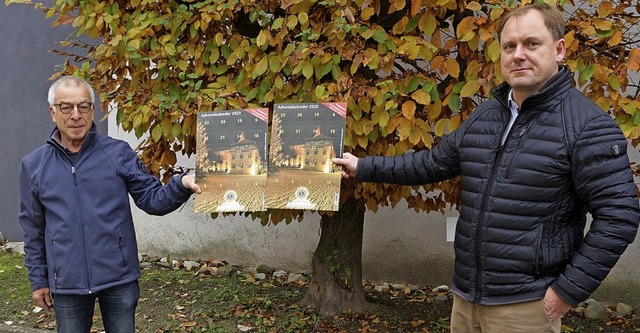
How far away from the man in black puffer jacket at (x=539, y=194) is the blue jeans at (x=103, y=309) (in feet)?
5.22

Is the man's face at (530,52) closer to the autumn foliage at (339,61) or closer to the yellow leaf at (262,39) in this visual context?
the autumn foliage at (339,61)

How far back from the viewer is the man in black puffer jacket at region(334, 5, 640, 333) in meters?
2.40

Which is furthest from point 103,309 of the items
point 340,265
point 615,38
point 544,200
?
point 615,38

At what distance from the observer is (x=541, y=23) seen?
251cm

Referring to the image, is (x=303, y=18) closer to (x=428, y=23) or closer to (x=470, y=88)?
(x=428, y=23)

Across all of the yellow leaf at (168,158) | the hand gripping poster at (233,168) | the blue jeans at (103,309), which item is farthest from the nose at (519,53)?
the yellow leaf at (168,158)

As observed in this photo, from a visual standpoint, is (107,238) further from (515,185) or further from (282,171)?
(515,185)

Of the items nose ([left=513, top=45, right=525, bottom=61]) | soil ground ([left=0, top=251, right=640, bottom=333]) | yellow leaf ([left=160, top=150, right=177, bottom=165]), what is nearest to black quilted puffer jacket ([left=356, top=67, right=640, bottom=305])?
nose ([left=513, top=45, right=525, bottom=61])

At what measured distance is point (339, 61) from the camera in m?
3.66

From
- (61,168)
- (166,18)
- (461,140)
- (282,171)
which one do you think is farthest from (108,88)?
(461,140)

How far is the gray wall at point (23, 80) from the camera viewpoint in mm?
8055

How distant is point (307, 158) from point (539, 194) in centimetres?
119

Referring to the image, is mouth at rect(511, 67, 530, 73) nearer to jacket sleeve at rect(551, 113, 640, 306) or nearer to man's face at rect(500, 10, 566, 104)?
man's face at rect(500, 10, 566, 104)

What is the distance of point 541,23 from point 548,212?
0.70 meters
